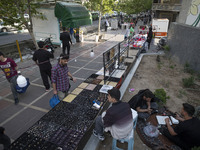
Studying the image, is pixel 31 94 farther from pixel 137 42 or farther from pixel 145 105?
pixel 137 42

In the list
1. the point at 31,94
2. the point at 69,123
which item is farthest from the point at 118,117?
the point at 31,94

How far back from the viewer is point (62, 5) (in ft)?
32.7

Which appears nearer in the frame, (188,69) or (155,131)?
(155,131)

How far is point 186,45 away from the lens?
8.27 metres

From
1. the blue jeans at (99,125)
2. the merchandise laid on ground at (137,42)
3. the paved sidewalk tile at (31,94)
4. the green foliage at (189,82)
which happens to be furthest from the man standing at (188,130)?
the merchandise laid on ground at (137,42)

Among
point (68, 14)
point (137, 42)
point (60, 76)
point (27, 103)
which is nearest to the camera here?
point (60, 76)

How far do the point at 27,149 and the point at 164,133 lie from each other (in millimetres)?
3195

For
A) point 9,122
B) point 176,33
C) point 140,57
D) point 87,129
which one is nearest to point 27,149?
point 87,129

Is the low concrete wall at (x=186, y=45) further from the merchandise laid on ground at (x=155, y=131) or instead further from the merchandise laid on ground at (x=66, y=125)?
the merchandise laid on ground at (x=66, y=125)

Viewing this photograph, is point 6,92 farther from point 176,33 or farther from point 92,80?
point 176,33

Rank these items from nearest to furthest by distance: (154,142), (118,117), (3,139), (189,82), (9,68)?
(118,117), (3,139), (154,142), (9,68), (189,82)

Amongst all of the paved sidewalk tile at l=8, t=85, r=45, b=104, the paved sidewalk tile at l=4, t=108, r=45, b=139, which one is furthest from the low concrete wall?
the paved sidewalk tile at l=4, t=108, r=45, b=139

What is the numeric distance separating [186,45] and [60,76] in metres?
7.79

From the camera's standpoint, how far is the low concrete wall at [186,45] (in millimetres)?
7406
